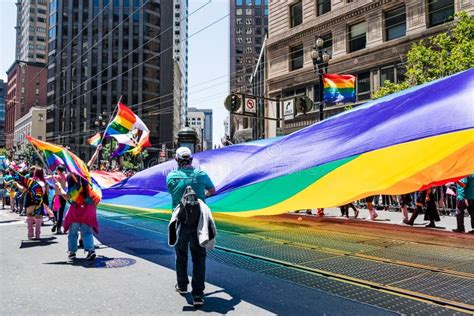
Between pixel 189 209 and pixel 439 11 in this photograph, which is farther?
pixel 439 11

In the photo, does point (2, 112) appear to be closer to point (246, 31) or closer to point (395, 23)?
point (246, 31)

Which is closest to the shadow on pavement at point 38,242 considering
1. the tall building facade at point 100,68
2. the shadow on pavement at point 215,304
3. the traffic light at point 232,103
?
the shadow on pavement at point 215,304

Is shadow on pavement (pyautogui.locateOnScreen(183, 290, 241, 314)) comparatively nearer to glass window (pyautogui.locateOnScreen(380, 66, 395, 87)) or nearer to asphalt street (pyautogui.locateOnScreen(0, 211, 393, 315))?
asphalt street (pyautogui.locateOnScreen(0, 211, 393, 315))

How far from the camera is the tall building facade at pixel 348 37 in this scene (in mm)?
23812

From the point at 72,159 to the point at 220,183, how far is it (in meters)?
3.00

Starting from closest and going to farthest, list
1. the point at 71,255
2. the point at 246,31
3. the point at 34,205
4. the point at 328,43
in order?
the point at 71,255 → the point at 34,205 → the point at 328,43 → the point at 246,31

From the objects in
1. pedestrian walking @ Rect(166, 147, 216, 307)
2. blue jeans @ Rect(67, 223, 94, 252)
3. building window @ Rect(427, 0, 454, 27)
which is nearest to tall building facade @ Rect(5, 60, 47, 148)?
building window @ Rect(427, 0, 454, 27)

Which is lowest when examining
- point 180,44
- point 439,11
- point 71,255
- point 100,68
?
point 71,255

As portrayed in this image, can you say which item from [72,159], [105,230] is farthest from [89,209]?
[105,230]

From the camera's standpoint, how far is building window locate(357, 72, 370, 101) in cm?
2652

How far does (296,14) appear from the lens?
32.5 metres

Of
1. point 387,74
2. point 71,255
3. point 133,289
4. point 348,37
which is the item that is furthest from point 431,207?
point 348,37

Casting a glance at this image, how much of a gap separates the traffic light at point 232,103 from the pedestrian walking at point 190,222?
48.3 feet

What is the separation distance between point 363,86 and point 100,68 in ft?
233
